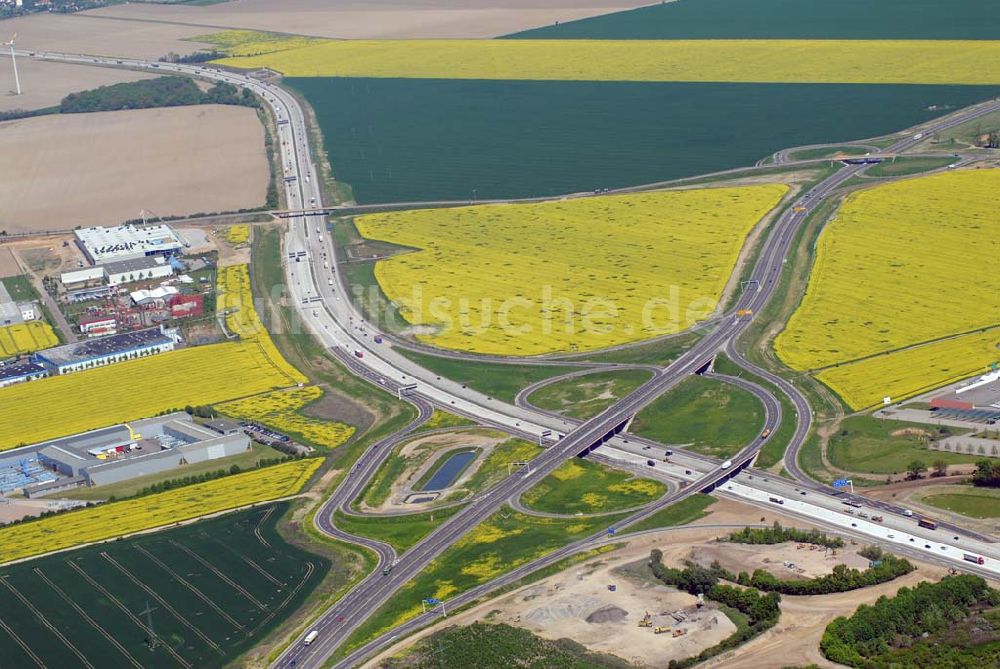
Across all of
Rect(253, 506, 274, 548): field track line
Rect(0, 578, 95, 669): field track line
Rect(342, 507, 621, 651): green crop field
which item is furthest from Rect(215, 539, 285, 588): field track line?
Rect(0, 578, 95, 669): field track line

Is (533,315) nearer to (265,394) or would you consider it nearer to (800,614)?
(265,394)

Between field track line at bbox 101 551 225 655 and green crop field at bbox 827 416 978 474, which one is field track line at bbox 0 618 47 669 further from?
green crop field at bbox 827 416 978 474

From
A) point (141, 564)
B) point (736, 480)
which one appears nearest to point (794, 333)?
point (736, 480)

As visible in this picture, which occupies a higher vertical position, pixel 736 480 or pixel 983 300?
pixel 983 300

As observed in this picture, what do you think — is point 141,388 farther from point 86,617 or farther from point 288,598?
point 288,598

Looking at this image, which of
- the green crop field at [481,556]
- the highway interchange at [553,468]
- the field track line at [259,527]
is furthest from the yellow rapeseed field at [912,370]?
the field track line at [259,527]
